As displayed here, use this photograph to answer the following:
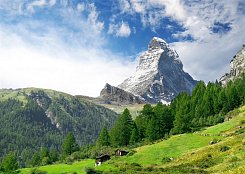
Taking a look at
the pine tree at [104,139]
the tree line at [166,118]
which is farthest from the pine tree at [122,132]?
the pine tree at [104,139]

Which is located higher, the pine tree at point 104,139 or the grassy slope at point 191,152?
the pine tree at point 104,139

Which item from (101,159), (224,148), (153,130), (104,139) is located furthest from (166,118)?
(224,148)

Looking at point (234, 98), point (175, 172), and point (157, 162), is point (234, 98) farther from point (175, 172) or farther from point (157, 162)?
point (175, 172)

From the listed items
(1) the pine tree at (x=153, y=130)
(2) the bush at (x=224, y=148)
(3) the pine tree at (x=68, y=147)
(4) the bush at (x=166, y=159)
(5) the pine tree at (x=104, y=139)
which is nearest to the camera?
(2) the bush at (x=224, y=148)

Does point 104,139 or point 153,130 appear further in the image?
point 104,139

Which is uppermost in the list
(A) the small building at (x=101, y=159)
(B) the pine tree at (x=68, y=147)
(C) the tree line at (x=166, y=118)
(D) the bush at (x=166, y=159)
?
(C) the tree line at (x=166, y=118)

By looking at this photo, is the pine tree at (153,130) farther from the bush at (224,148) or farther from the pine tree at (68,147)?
the bush at (224,148)

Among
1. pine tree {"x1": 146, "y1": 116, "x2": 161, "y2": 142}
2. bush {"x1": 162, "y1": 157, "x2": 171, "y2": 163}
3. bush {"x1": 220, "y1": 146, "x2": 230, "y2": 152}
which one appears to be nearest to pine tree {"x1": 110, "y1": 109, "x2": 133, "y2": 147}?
pine tree {"x1": 146, "y1": 116, "x2": 161, "y2": 142}

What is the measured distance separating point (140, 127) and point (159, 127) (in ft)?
31.6

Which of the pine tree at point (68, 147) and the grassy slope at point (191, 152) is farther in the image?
the pine tree at point (68, 147)

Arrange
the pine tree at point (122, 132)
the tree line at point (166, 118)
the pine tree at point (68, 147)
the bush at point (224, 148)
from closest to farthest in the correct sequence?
the bush at point (224, 148) → the tree line at point (166, 118) → the pine tree at point (122, 132) → the pine tree at point (68, 147)

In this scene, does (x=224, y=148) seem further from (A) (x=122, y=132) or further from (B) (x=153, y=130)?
(A) (x=122, y=132)

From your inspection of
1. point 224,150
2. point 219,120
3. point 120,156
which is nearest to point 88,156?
point 120,156

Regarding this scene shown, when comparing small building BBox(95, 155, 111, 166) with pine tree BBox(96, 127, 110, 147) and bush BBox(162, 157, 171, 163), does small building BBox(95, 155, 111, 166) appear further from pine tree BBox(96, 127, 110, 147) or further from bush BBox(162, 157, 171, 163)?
pine tree BBox(96, 127, 110, 147)
